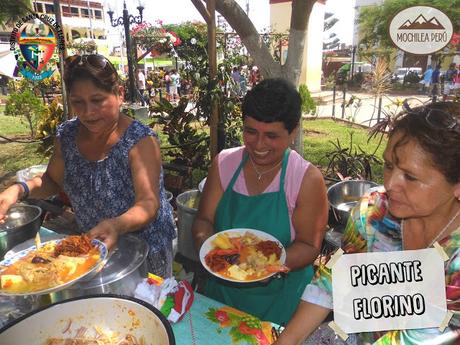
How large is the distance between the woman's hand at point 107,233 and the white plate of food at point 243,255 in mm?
367

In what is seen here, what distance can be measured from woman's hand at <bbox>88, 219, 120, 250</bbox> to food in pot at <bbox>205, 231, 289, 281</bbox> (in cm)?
39

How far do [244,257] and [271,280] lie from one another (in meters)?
0.29

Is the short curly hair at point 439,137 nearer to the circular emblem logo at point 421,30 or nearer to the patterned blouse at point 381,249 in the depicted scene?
the patterned blouse at point 381,249

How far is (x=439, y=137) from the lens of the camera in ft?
3.06

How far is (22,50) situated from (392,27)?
5.10 m

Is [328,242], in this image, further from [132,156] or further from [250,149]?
[132,156]

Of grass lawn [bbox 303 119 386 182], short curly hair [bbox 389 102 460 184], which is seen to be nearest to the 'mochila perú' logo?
grass lawn [bbox 303 119 386 182]

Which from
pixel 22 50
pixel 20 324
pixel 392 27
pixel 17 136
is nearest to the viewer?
pixel 20 324

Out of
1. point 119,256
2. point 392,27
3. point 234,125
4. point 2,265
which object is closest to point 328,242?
point 119,256

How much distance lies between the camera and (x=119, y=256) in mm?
1360

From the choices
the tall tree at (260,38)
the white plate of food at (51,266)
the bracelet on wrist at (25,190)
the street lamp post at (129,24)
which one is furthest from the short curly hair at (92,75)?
the street lamp post at (129,24)

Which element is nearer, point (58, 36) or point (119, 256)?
point (119, 256)

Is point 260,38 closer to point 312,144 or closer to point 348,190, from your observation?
point 348,190

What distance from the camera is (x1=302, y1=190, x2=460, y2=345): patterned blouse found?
1.00 meters
